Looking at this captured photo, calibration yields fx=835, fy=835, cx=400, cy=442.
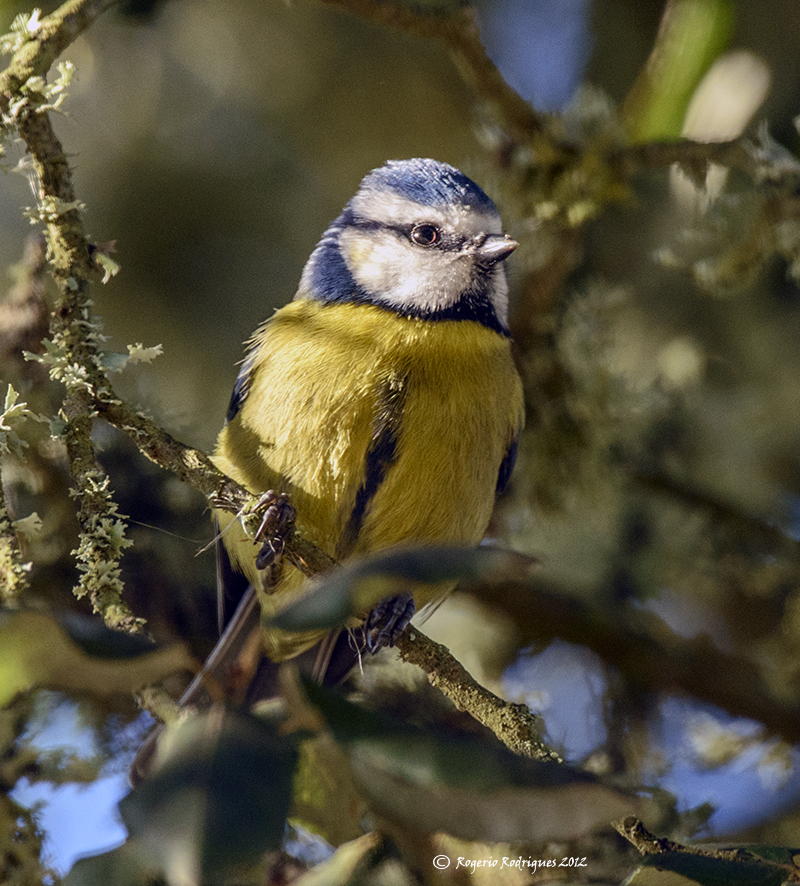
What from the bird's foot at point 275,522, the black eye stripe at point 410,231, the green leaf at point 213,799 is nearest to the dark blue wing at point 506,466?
the black eye stripe at point 410,231

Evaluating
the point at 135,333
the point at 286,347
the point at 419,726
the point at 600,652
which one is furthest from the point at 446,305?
the point at 419,726

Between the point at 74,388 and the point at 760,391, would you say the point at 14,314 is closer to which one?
the point at 74,388

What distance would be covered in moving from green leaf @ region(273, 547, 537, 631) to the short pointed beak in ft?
2.47

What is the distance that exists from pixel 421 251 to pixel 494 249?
12 centimetres

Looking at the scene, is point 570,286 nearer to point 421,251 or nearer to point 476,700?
point 421,251

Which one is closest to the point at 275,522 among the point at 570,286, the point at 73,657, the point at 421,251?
the point at 73,657

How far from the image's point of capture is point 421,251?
128cm

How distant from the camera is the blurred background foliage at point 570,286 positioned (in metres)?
1.39

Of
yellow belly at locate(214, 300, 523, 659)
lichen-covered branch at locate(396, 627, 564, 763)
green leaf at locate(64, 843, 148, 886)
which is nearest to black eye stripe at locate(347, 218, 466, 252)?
yellow belly at locate(214, 300, 523, 659)

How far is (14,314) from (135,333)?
247mm

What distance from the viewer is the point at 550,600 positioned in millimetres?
1538

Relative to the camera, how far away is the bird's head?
4.09 ft

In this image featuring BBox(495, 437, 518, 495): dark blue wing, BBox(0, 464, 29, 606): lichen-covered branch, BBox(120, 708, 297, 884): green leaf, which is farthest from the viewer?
BBox(495, 437, 518, 495): dark blue wing

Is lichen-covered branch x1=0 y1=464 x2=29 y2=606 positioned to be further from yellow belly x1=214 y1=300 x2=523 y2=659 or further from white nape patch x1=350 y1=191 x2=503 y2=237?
white nape patch x1=350 y1=191 x2=503 y2=237
